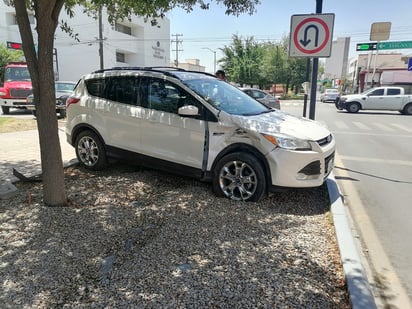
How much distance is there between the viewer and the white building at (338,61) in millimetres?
100938

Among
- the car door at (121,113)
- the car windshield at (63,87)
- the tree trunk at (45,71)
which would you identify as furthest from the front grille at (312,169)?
the car windshield at (63,87)

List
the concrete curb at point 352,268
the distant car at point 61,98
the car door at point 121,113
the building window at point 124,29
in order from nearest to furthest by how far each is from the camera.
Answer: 1. the concrete curb at point 352,268
2. the car door at point 121,113
3. the distant car at point 61,98
4. the building window at point 124,29

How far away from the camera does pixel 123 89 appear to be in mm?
5660

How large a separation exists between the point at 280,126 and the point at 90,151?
3374 mm

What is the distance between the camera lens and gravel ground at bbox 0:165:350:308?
2.69 metres

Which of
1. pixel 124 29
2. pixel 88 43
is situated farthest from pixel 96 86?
pixel 124 29

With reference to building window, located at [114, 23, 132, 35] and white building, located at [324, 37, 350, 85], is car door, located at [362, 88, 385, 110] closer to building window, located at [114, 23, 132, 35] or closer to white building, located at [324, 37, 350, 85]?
building window, located at [114, 23, 132, 35]

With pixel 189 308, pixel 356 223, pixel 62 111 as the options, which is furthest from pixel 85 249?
pixel 62 111

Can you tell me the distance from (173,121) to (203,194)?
1.17 m

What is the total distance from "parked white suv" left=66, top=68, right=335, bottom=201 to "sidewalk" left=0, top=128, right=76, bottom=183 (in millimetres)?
929

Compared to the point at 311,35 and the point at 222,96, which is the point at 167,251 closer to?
the point at 222,96

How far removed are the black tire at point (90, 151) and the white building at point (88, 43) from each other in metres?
30.2

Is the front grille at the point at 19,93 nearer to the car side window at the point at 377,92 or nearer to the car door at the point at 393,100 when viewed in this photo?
the car side window at the point at 377,92

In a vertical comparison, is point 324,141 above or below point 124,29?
below
